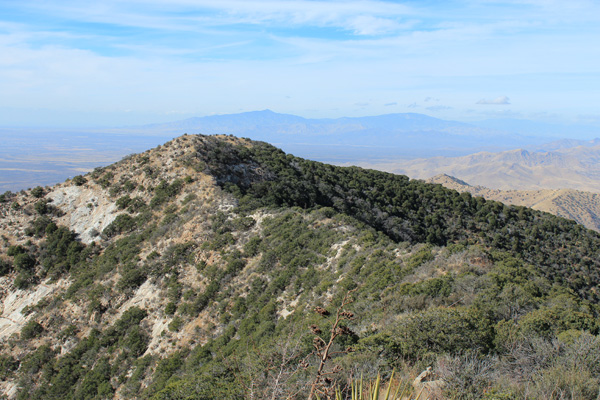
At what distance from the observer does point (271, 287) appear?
16797 mm

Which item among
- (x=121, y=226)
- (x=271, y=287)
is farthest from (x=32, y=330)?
(x=271, y=287)

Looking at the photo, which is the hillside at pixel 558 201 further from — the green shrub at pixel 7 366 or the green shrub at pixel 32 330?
the green shrub at pixel 7 366

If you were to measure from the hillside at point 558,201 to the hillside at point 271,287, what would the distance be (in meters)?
59.6

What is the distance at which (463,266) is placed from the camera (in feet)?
Answer: 44.5

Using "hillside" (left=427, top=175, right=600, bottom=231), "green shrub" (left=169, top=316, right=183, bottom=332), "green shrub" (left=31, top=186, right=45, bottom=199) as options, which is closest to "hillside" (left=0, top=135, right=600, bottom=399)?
"green shrub" (left=169, top=316, right=183, bottom=332)

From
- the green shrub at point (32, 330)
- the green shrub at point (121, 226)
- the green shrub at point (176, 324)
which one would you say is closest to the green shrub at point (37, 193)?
the green shrub at point (121, 226)

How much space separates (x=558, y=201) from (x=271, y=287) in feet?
317

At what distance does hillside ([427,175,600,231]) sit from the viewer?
263ft

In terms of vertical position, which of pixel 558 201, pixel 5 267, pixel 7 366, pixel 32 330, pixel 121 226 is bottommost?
pixel 558 201

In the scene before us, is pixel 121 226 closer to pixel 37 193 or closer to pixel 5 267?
pixel 5 267

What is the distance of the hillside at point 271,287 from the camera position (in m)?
7.04

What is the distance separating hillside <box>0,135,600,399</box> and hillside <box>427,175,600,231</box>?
59646 millimetres

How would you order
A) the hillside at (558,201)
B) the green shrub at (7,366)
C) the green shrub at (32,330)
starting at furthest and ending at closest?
the hillside at (558,201) → the green shrub at (32,330) → the green shrub at (7,366)

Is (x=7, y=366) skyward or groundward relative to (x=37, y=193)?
groundward
